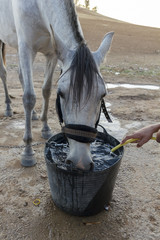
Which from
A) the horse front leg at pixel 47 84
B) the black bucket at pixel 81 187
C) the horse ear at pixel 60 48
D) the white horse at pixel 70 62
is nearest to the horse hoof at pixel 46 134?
the horse front leg at pixel 47 84

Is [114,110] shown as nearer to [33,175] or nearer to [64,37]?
[33,175]

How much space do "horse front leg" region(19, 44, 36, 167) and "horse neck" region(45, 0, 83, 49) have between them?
60cm

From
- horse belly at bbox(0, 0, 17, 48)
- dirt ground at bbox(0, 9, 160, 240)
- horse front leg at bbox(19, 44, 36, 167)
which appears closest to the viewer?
dirt ground at bbox(0, 9, 160, 240)

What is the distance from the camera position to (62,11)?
2.13 meters

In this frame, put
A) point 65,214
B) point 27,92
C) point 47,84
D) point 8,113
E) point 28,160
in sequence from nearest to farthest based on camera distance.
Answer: point 65,214 < point 27,92 < point 28,160 < point 47,84 < point 8,113

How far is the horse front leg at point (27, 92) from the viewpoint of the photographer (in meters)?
2.68

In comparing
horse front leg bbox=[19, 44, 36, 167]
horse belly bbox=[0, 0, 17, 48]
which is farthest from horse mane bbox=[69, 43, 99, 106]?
horse belly bbox=[0, 0, 17, 48]

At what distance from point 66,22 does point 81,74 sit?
67cm

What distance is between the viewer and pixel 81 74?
1725 mm

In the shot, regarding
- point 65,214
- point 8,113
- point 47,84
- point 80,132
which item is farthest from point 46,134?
point 80,132

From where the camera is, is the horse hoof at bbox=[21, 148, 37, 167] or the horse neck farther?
the horse hoof at bbox=[21, 148, 37, 167]

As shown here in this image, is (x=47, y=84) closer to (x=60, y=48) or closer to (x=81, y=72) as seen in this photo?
(x=60, y=48)

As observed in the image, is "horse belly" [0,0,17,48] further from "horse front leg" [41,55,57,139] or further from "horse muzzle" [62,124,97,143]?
"horse muzzle" [62,124,97,143]

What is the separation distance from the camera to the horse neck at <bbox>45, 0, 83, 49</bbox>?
1.98m
